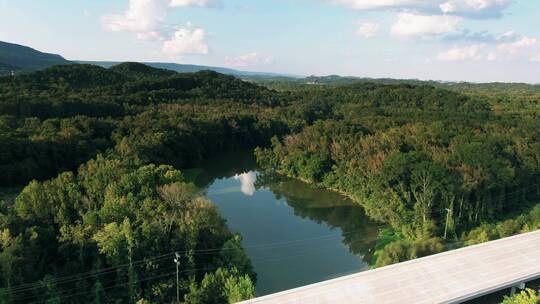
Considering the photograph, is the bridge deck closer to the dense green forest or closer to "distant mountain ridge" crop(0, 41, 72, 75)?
the dense green forest

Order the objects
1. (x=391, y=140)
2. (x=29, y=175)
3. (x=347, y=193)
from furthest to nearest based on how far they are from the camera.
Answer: (x=391, y=140)
(x=347, y=193)
(x=29, y=175)

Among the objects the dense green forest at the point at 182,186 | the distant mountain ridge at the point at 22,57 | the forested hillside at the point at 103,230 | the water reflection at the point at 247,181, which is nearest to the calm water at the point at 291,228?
the water reflection at the point at 247,181

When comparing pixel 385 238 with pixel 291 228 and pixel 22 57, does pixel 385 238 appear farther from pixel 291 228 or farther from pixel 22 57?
pixel 22 57

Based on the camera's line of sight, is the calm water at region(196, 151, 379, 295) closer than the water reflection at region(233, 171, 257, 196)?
Yes

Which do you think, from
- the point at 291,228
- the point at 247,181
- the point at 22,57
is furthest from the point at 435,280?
the point at 22,57

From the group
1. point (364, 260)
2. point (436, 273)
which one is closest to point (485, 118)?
point (364, 260)

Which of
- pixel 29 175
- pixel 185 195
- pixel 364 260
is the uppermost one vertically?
pixel 185 195

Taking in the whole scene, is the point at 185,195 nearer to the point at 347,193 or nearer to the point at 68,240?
the point at 68,240

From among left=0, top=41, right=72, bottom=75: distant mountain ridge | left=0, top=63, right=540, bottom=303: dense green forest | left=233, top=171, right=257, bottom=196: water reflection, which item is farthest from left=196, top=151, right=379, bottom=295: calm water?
left=0, top=41, right=72, bottom=75: distant mountain ridge
